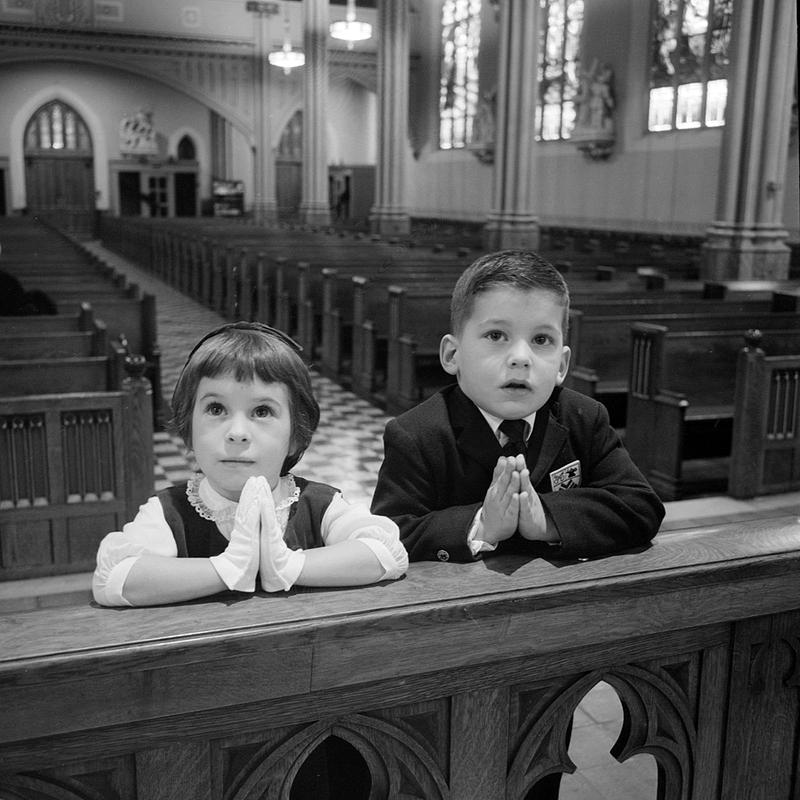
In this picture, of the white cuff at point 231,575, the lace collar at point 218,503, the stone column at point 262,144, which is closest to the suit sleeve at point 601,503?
the lace collar at point 218,503

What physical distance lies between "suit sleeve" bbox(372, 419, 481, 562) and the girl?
0.41 ft

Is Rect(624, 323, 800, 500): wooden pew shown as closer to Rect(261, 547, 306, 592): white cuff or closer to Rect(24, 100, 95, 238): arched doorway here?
Rect(261, 547, 306, 592): white cuff

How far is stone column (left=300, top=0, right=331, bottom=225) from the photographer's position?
20734 millimetres

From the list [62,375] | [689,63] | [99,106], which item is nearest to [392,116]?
[689,63]

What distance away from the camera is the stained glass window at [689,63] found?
553 inches

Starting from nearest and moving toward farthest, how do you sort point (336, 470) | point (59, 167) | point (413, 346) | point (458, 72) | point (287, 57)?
point (336, 470) → point (413, 346) → point (287, 57) → point (458, 72) → point (59, 167)

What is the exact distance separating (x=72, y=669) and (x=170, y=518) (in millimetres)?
422

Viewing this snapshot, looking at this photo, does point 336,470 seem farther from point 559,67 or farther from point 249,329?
point 559,67

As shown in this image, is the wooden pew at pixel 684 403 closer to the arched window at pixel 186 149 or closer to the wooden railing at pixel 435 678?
the wooden railing at pixel 435 678

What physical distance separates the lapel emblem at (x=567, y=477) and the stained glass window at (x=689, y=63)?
522 inches

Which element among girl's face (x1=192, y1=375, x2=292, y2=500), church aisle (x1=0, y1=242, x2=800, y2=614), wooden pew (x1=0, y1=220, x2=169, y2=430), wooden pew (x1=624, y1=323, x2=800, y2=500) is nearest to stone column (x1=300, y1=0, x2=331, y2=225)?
church aisle (x1=0, y1=242, x2=800, y2=614)

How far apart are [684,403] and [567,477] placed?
3.85 metres

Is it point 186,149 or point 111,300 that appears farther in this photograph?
point 186,149

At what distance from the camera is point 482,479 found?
1704 mm
